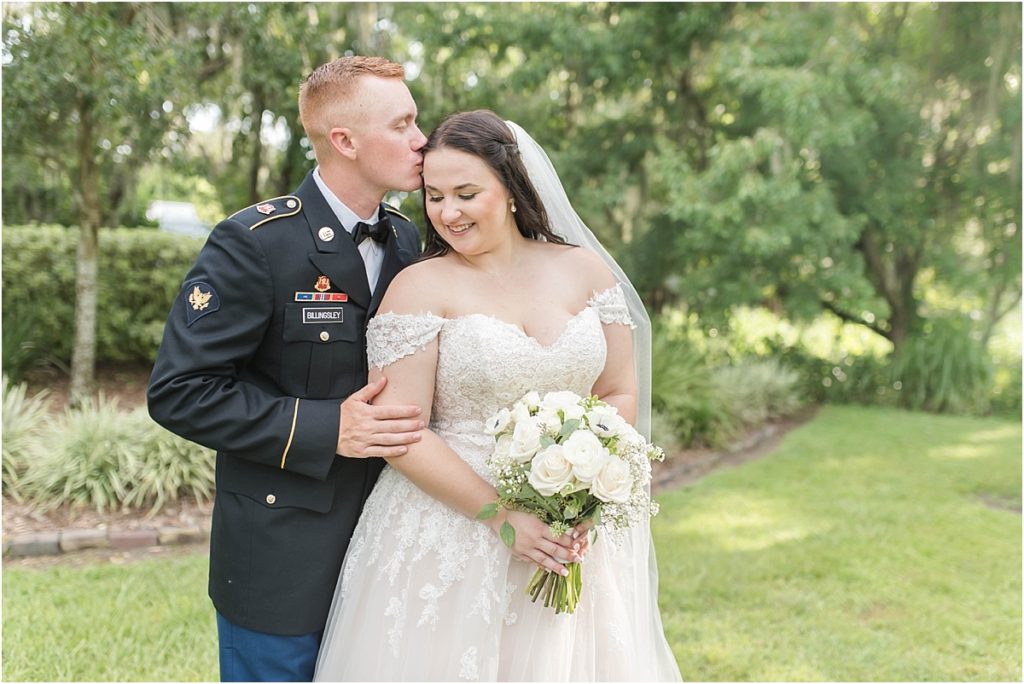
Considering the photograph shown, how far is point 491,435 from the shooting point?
2379 millimetres

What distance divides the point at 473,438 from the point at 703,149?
848 centimetres

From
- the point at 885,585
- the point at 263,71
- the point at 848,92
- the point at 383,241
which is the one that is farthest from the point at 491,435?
the point at 848,92

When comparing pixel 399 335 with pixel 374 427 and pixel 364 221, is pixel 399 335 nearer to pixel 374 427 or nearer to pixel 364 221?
pixel 374 427

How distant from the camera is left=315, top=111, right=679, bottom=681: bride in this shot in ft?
7.45

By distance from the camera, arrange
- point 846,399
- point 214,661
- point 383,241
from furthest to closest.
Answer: point 846,399, point 214,661, point 383,241

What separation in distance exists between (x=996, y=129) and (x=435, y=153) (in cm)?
955

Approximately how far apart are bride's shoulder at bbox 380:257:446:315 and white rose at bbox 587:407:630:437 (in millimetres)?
518

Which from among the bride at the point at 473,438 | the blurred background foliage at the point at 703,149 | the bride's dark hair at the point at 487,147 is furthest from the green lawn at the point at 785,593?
the bride's dark hair at the point at 487,147

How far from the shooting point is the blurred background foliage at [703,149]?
25.8ft

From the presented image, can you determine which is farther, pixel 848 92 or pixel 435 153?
pixel 848 92

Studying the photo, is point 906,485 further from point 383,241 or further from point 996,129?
point 383,241

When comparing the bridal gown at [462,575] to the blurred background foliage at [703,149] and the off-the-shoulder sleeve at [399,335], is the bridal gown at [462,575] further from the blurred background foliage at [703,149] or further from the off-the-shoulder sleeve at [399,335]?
the blurred background foliage at [703,149]

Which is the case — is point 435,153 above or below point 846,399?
above

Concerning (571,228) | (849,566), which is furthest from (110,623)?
(849,566)
